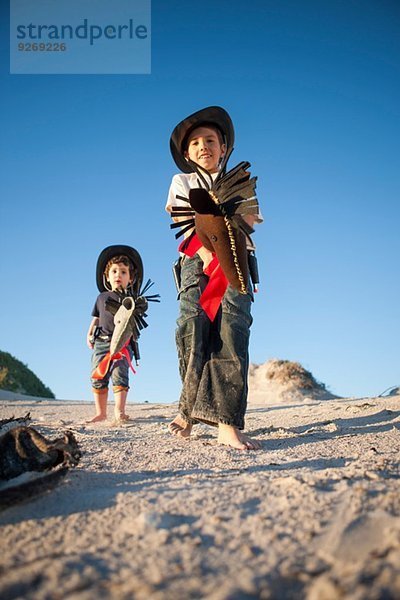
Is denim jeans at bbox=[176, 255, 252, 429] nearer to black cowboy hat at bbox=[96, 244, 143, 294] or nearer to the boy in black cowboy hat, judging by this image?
the boy in black cowboy hat

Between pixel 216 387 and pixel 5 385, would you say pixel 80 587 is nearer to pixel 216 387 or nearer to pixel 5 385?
pixel 216 387

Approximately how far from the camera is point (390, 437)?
2.82 m

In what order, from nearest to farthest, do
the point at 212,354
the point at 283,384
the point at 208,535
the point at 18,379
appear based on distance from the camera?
the point at 208,535, the point at 212,354, the point at 283,384, the point at 18,379

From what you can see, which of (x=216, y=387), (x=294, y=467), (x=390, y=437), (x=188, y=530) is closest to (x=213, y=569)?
(x=188, y=530)

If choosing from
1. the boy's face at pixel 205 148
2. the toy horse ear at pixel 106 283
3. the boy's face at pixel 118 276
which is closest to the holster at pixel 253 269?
the boy's face at pixel 205 148

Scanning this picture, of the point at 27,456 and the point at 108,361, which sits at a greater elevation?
the point at 108,361

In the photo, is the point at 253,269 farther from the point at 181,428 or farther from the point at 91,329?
the point at 91,329

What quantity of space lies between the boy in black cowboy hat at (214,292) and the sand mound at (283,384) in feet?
28.9

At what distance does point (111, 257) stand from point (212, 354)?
143 inches

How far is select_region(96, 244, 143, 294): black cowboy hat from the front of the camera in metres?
6.28

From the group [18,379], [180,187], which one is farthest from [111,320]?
[18,379]

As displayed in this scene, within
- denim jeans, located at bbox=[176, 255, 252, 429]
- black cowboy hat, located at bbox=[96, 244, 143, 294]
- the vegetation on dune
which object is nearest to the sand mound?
A: black cowboy hat, located at bbox=[96, 244, 143, 294]

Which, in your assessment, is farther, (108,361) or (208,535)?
(108,361)

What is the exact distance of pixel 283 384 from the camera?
12.4 meters
